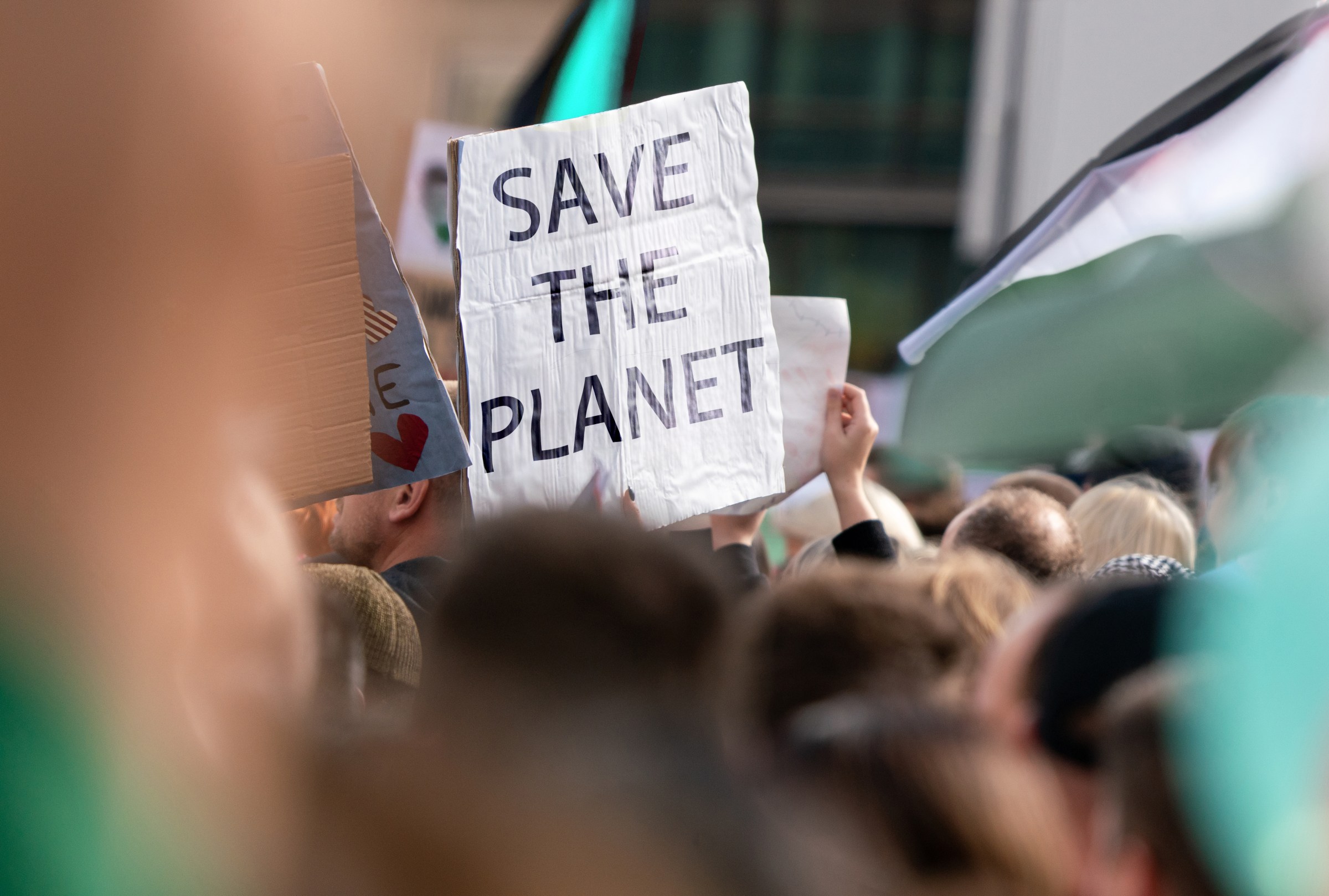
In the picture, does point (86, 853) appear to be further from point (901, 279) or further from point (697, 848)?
point (901, 279)

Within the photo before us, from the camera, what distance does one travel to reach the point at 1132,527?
317cm

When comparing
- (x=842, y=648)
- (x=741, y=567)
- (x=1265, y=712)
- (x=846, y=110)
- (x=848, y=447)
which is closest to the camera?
(x=1265, y=712)

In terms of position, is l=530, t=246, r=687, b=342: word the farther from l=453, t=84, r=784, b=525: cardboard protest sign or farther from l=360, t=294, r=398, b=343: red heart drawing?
l=360, t=294, r=398, b=343: red heart drawing

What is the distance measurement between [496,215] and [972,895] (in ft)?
6.19

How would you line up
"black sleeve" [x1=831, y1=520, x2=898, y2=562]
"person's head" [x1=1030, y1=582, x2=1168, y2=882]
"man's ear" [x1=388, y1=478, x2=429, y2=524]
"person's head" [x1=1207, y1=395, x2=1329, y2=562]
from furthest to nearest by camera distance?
"man's ear" [x1=388, y1=478, x2=429, y2=524] → "black sleeve" [x1=831, y1=520, x2=898, y2=562] → "person's head" [x1=1207, y1=395, x2=1329, y2=562] → "person's head" [x1=1030, y1=582, x2=1168, y2=882]

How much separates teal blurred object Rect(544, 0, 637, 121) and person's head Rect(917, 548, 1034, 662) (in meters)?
1.66

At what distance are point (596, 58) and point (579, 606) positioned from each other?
2350 millimetres

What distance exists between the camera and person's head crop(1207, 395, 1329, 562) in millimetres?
2045

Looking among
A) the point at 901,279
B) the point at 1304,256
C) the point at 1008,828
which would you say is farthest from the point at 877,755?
the point at 901,279

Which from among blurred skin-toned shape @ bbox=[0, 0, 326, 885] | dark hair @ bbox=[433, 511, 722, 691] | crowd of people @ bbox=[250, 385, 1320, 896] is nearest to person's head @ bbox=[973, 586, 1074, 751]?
crowd of people @ bbox=[250, 385, 1320, 896]

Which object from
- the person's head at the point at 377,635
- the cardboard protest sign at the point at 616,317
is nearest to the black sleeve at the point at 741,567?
the cardboard protest sign at the point at 616,317

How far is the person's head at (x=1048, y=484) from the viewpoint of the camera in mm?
3695

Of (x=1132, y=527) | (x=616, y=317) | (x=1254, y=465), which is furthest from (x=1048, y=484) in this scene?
(x=616, y=317)

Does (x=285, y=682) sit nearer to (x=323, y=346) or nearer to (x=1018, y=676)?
(x=1018, y=676)
